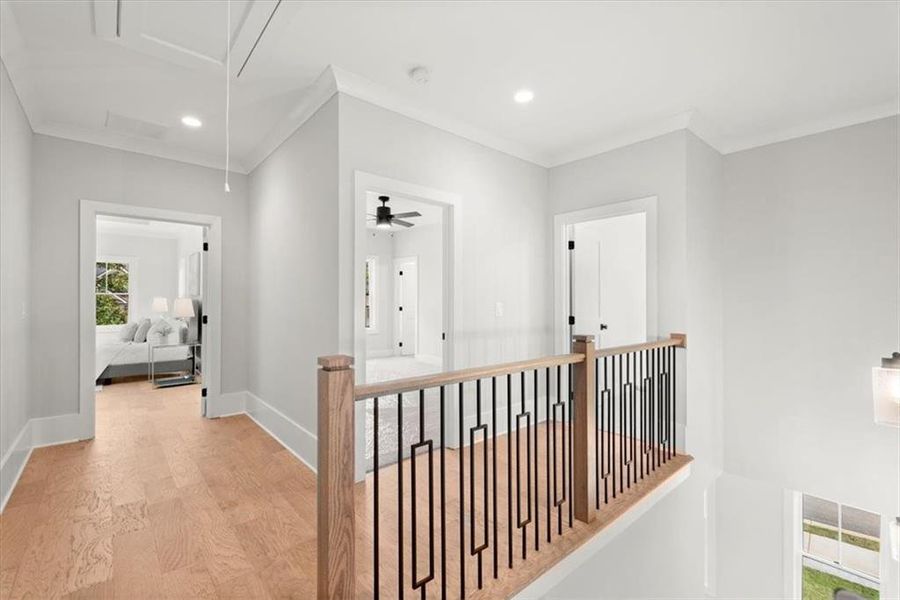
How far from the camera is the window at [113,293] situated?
26.8 ft

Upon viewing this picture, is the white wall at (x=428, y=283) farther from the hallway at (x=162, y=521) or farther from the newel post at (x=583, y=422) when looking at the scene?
the newel post at (x=583, y=422)

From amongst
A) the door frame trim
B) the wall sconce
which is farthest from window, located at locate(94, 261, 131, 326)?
the wall sconce

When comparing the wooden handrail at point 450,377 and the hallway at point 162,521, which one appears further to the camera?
the hallway at point 162,521

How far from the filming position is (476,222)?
3.62 m

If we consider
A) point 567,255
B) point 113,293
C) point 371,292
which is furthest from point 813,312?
point 113,293

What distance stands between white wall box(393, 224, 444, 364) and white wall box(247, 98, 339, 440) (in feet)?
13.1

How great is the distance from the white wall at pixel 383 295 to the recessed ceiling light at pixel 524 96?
589cm

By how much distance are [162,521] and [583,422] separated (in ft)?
7.75

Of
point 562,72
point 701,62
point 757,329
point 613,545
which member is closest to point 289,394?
point 613,545

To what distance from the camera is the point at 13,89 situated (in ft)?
9.00

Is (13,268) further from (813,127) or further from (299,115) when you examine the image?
(813,127)

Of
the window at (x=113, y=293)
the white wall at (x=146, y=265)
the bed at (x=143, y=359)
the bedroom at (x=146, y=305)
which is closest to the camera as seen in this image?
the bed at (x=143, y=359)

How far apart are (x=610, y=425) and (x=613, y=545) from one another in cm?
70

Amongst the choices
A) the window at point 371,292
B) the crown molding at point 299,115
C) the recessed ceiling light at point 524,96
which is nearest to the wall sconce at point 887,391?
the recessed ceiling light at point 524,96
